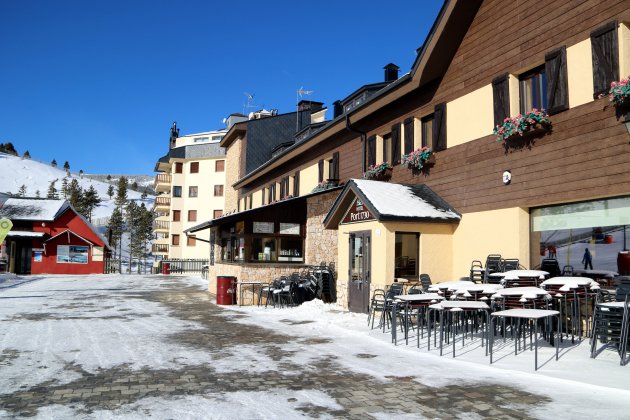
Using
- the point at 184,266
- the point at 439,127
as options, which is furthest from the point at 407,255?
the point at 184,266

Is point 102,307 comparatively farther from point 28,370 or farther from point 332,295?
point 28,370

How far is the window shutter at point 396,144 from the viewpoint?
16266 mm

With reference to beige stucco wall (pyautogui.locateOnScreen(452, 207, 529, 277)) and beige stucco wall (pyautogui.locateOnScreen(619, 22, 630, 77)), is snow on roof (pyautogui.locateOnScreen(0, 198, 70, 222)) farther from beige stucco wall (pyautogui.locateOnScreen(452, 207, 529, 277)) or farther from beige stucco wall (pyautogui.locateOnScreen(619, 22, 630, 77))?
beige stucco wall (pyautogui.locateOnScreen(619, 22, 630, 77))

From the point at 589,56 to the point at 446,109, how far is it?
4.72 metres

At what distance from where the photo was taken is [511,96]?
468 inches

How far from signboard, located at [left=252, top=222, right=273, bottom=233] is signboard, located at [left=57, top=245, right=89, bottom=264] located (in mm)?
25675

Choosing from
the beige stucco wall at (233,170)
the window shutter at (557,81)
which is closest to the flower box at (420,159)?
the window shutter at (557,81)

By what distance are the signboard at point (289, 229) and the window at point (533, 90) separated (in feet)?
32.6

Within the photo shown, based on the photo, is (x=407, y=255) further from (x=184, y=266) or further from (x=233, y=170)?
(x=184, y=266)

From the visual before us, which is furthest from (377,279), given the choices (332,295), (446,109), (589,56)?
(589,56)

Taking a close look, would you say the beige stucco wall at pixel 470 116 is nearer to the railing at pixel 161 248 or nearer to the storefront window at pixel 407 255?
the storefront window at pixel 407 255

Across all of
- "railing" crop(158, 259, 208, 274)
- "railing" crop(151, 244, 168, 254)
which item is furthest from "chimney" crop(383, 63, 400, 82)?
"railing" crop(151, 244, 168, 254)

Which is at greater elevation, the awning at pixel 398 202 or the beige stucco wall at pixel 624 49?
the beige stucco wall at pixel 624 49

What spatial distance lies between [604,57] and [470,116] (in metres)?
4.09
